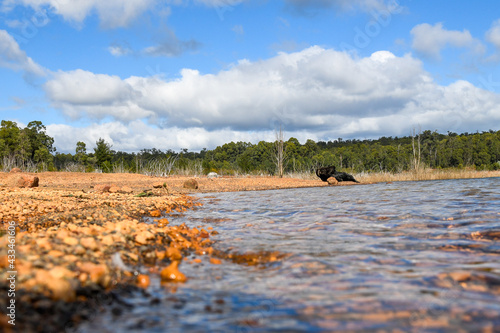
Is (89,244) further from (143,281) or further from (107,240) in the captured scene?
(143,281)

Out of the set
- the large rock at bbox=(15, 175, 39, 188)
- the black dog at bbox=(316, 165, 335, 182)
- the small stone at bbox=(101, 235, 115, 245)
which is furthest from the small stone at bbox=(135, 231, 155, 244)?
the black dog at bbox=(316, 165, 335, 182)

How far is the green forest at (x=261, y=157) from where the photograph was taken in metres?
31.4

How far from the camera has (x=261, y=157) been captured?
241 feet

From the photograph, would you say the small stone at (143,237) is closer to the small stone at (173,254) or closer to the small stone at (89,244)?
the small stone at (173,254)

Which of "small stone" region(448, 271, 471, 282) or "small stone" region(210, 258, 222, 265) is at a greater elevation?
"small stone" region(448, 271, 471, 282)

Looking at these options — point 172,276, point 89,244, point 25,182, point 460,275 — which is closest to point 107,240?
point 89,244

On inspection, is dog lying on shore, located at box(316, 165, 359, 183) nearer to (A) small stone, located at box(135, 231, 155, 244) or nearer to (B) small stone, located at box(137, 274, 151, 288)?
(A) small stone, located at box(135, 231, 155, 244)

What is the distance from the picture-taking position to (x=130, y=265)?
2803 millimetres

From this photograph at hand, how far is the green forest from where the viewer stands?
31.4 meters

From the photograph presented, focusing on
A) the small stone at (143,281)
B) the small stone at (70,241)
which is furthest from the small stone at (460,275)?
the small stone at (70,241)

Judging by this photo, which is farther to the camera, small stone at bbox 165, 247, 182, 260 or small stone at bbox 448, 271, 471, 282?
small stone at bbox 165, 247, 182, 260

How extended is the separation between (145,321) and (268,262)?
1574 millimetres

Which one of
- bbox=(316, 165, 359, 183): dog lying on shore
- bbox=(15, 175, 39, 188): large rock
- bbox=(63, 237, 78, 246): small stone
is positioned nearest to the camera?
bbox=(63, 237, 78, 246): small stone

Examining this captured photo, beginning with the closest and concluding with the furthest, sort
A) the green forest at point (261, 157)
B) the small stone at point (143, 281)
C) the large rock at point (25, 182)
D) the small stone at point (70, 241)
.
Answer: the small stone at point (143, 281) < the small stone at point (70, 241) < the large rock at point (25, 182) < the green forest at point (261, 157)
